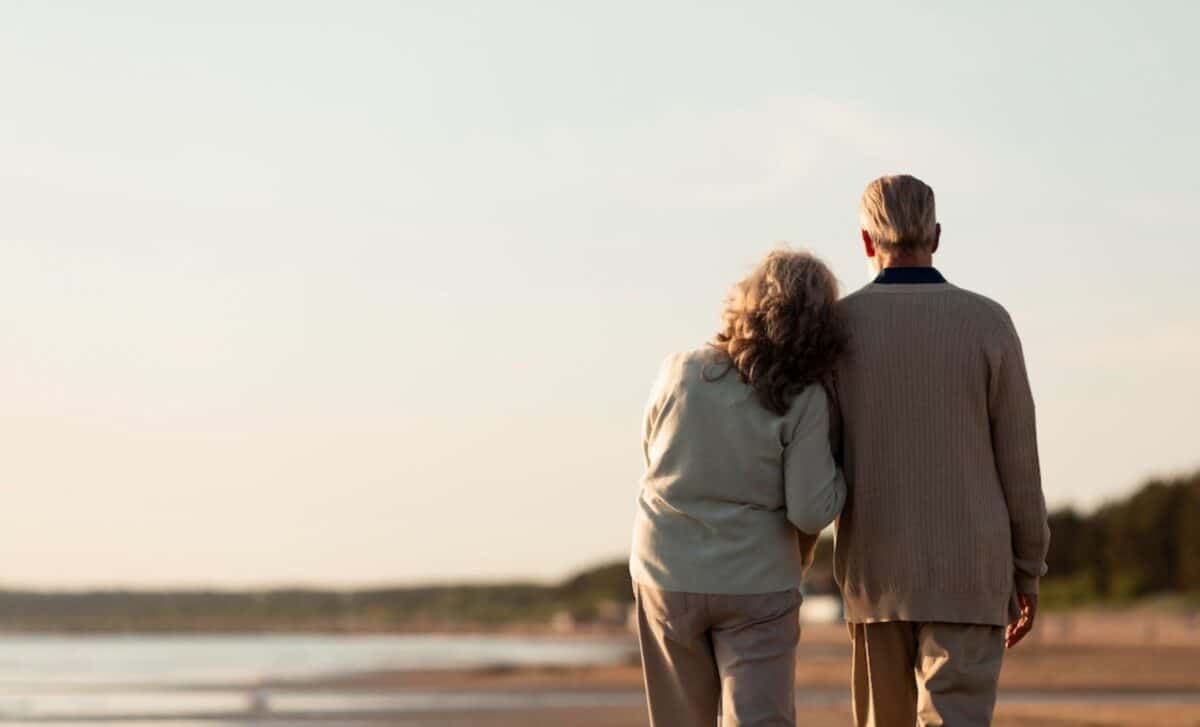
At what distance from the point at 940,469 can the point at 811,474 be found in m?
0.39

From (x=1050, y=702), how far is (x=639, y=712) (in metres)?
4.15

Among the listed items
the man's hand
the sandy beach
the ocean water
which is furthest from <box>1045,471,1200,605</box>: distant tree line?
the man's hand

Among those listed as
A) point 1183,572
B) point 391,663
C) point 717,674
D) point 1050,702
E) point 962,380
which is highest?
point 962,380

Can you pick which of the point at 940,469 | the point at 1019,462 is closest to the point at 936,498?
the point at 940,469

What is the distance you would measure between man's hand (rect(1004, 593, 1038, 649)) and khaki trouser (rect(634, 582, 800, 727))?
0.61m

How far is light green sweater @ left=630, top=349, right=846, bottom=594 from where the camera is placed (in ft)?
14.7

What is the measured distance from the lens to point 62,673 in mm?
29859

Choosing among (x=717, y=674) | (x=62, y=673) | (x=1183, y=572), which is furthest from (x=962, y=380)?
(x=1183, y=572)

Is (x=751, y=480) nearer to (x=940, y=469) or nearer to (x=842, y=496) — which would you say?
(x=842, y=496)

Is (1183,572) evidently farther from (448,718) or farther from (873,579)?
(873,579)

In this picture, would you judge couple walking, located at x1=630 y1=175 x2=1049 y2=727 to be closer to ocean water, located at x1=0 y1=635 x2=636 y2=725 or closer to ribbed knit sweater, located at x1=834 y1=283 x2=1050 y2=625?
ribbed knit sweater, located at x1=834 y1=283 x2=1050 y2=625

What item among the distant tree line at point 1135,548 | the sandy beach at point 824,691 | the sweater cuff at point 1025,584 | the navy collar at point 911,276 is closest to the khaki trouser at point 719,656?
the sweater cuff at point 1025,584

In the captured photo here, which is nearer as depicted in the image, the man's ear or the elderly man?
the elderly man

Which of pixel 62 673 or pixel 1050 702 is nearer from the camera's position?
pixel 1050 702
